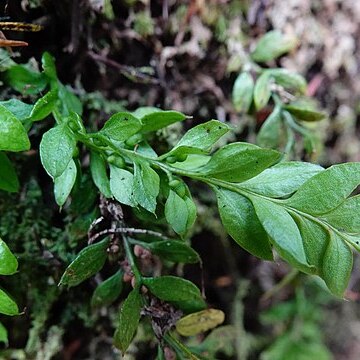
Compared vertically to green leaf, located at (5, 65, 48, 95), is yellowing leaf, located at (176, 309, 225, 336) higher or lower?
lower

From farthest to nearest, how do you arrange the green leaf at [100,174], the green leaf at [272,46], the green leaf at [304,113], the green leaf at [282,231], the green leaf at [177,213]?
the green leaf at [272,46] < the green leaf at [304,113] < the green leaf at [100,174] < the green leaf at [177,213] < the green leaf at [282,231]

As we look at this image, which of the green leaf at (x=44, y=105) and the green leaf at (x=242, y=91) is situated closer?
the green leaf at (x=44, y=105)

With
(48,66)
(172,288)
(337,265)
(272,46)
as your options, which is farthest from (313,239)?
(272,46)

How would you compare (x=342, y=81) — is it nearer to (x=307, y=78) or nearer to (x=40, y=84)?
(x=307, y=78)

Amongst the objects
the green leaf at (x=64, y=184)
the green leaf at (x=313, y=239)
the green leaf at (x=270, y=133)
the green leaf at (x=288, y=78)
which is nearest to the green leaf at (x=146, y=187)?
the green leaf at (x=64, y=184)

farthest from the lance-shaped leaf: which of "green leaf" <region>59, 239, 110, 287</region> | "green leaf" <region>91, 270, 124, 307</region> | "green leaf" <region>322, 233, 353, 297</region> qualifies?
"green leaf" <region>322, 233, 353, 297</region>

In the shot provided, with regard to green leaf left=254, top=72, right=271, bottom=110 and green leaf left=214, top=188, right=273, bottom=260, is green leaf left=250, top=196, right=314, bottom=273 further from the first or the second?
green leaf left=254, top=72, right=271, bottom=110

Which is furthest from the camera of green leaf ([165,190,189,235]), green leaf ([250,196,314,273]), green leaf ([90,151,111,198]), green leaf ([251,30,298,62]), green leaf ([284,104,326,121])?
green leaf ([251,30,298,62])

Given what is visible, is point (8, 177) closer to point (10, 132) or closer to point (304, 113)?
point (10, 132)

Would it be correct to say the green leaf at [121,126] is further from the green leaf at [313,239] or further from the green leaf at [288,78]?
the green leaf at [288,78]
